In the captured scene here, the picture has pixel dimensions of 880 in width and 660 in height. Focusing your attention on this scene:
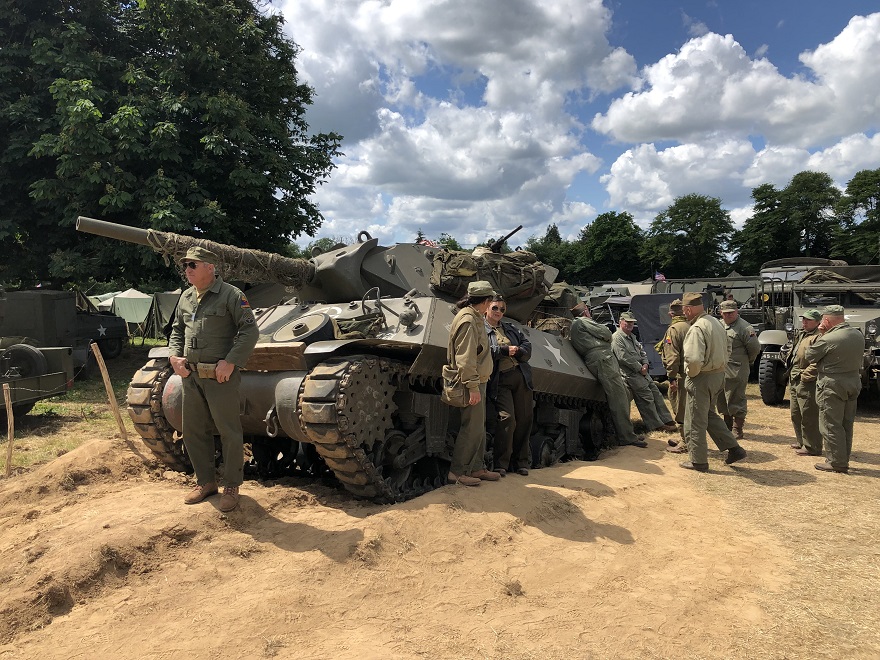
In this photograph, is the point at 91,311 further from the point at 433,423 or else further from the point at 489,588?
the point at 489,588

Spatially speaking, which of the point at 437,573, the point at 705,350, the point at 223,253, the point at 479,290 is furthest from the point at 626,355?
the point at 437,573

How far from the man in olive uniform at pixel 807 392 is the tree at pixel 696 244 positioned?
144ft

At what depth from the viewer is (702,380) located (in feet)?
23.8

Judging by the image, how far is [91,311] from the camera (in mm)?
18578

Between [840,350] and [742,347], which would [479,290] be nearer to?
[840,350]

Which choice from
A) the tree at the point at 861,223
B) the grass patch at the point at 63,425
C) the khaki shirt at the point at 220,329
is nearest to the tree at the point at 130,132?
the grass patch at the point at 63,425

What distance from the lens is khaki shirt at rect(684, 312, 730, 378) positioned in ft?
23.3

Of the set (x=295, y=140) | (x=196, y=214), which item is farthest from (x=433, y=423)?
(x=295, y=140)

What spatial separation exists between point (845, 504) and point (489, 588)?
165 inches

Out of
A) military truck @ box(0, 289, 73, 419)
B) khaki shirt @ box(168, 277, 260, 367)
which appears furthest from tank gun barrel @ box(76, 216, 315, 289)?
military truck @ box(0, 289, 73, 419)

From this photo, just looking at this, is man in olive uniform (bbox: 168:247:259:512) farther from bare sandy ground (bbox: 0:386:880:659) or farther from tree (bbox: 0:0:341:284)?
tree (bbox: 0:0:341:284)

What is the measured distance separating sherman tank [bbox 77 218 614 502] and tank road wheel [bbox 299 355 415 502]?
0.01 m

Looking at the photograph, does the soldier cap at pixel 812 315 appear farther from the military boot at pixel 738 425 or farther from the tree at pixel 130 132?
the tree at pixel 130 132

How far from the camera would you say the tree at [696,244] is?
5003 cm
